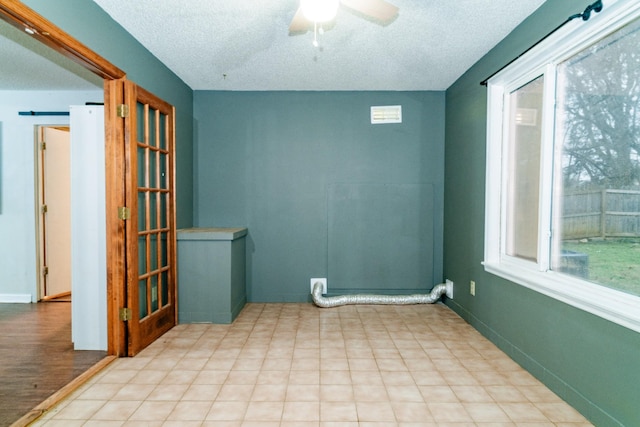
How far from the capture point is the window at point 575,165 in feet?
6.00

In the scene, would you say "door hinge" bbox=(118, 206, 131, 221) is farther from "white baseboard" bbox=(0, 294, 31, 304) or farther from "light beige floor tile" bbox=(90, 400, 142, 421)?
"white baseboard" bbox=(0, 294, 31, 304)

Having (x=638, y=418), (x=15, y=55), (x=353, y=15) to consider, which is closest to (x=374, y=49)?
(x=353, y=15)

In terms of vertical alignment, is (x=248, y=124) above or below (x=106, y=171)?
above

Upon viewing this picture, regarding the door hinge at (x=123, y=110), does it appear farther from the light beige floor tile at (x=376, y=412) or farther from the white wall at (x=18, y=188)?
the light beige floor tile at (x=376, y=412)

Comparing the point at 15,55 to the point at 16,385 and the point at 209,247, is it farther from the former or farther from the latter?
the point at 16,385

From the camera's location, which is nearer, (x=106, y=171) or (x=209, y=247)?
(x=106, y=171)

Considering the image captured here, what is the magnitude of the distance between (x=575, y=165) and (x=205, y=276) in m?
3.03

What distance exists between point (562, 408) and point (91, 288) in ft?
10.5

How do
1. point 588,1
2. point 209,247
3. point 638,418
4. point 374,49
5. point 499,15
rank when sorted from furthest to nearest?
point 209,247 < point 374,49 < point 499,15 < point 588,1 < point 638,418

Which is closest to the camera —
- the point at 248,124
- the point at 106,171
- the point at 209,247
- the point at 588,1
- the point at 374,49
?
the point at 588,1

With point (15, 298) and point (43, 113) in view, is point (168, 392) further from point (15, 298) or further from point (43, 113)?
point (43, 113)

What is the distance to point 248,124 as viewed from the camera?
4.21 metres

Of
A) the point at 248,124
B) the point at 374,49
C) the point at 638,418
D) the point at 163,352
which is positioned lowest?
the point at 163,352

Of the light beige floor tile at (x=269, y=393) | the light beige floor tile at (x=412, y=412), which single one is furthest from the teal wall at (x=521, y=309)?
the light beige floor tile at (x=269, y=393)
